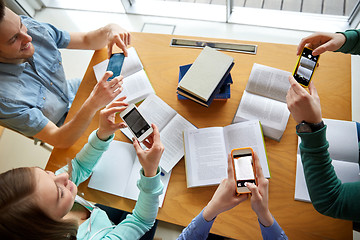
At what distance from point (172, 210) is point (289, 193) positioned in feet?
1.59

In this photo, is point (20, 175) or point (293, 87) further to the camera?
point (293, 87)

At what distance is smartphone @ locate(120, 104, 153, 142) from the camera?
104 cm

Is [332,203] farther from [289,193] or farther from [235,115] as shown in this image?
[235,115]

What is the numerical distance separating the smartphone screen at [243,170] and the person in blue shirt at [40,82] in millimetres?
627

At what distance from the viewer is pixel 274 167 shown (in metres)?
1.08

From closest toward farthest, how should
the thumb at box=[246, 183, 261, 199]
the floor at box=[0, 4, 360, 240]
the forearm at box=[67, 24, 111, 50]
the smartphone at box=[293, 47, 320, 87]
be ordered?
the thumb at box=[246, 183, 261, 199]
the smartphone at box=[293, 47, 320, 87]
the forearm at box=[67, 24, 111, 50]
the floor at box=[0, 4, 360, 240]

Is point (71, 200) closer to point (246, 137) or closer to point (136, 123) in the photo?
point (136, 123)

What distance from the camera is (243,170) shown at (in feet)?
2.98

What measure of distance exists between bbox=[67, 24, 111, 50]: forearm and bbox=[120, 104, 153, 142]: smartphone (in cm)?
55

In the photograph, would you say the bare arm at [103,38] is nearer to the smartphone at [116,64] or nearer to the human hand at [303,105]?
the smartphone at [116,64]

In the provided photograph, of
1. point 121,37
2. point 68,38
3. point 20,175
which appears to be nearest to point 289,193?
point 20,175

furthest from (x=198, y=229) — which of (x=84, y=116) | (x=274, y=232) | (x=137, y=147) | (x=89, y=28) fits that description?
(x=89, y=28)

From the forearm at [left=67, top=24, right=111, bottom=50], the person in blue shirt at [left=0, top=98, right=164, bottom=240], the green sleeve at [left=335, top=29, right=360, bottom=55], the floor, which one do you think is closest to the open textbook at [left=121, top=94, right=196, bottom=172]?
the person in blue shirt at [left=0, top=98, right=164, bottom=240]

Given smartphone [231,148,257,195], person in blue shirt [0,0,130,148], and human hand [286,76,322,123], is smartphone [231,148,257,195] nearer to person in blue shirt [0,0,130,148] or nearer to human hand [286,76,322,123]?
human hand [286,76,322,123]
